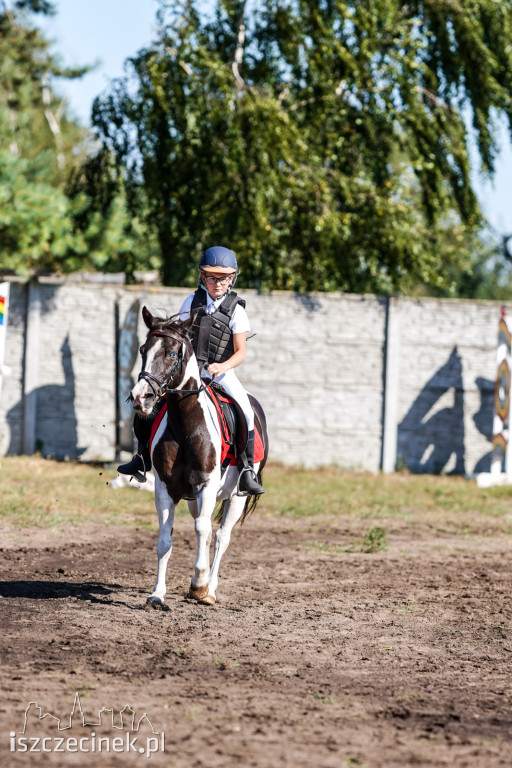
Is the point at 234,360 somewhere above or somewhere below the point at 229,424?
above

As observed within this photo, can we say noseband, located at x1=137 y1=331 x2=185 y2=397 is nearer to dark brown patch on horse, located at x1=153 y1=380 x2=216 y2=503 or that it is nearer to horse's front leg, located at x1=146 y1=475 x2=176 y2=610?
dark brown patch on horse, located at x1=153 y1=380 x2=216 y2=503

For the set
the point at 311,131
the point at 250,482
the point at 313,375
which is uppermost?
the point at 311,131

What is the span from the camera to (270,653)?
628 centimetres

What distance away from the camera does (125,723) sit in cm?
461

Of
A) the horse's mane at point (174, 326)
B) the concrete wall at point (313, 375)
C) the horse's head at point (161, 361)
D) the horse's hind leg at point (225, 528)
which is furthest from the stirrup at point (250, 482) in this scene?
Answer: the concrete wall at point (313, 375)

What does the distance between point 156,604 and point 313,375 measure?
10124mm

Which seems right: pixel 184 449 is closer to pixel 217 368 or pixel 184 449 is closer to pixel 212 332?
pixel 217 368

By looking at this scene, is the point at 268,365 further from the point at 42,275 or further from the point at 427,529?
the point at 427,529

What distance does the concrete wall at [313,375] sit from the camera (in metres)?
16.5

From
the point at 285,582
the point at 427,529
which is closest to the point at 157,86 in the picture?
the point at 427,529

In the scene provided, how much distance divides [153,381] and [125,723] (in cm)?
266

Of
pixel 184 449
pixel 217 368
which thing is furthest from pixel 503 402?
pixel 184 449

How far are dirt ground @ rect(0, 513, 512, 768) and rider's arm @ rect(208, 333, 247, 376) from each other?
1.88 metres

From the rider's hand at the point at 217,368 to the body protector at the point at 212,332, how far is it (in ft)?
0.56
